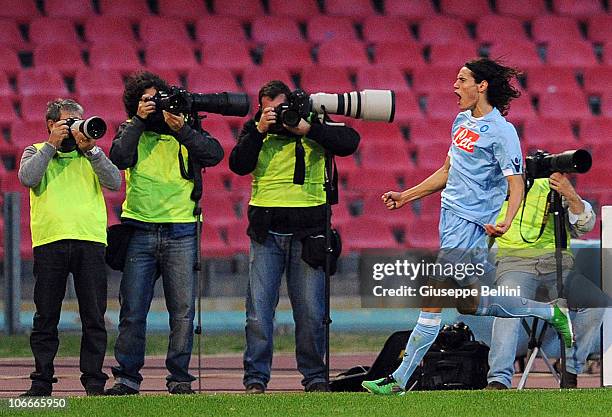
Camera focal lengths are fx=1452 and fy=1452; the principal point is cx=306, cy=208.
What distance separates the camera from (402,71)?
17.2 m

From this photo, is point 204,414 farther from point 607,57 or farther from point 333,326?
point 607,57

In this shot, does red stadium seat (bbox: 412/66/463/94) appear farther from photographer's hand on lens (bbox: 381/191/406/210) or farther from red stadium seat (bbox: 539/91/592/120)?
photographer's hand on lens (bbox: 381/191/406/210)

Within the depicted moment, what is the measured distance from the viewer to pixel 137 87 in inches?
358

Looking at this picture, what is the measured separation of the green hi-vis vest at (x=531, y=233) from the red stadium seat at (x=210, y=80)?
7.45 m

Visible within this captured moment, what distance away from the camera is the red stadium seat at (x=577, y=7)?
18344mm

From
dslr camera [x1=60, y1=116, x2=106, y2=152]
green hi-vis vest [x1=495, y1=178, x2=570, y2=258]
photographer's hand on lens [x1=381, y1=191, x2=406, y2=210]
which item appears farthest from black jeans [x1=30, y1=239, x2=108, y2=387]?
green hi-vis vest [x1=495, y1=178, x2=570, y2=258]

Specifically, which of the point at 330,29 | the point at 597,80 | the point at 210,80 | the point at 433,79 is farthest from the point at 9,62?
the point at 597,80

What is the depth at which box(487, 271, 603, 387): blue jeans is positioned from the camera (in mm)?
9141

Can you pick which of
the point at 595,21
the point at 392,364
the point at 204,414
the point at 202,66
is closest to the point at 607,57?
the point at 595,21

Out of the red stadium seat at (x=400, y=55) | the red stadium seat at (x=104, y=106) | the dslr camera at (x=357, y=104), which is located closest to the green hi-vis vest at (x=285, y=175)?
the dslr camera at (x=357, y=104)

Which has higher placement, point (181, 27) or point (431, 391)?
point (181, 27)

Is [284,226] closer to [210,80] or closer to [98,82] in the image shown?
[210,80]

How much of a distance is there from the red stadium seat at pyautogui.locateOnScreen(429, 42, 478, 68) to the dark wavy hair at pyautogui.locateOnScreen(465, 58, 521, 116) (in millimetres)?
8819

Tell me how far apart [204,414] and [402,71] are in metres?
10.2
